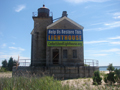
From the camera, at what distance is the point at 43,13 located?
25.4 metres

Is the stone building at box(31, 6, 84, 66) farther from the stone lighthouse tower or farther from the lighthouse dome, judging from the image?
the lighthouse dome

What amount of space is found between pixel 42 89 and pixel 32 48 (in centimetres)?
1840

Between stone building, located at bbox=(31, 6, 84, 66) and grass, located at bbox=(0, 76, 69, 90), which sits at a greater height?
stone building, located at bbox=(31, 6, 84, 66)

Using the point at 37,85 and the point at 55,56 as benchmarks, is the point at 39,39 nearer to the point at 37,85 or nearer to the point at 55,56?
the point at 55,56

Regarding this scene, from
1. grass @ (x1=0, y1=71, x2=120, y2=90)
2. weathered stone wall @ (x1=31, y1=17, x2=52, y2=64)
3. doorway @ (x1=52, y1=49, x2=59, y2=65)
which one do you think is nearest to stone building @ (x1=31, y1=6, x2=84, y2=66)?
doorway @ (x1=52, y1=49, x2=59, y2=65)

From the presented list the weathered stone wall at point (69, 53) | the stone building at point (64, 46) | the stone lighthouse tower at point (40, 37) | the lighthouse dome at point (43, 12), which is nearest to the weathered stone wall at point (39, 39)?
the stone lighthouse tower at point (40, 37)

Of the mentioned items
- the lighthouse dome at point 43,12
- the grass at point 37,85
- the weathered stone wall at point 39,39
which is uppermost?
the lighthouse dome at point 43,12

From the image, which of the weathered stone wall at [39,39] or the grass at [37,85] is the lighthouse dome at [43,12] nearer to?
the weathered stone wall at [39,39]

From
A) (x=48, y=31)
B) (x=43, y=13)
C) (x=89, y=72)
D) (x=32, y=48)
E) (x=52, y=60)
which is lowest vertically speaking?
(x=89, y=72)

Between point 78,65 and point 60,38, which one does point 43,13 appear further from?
point 78,65

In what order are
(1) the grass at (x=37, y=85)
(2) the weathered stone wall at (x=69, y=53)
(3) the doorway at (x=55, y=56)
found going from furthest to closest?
(3) the doorway at (x=55, y=56), (2) the weathered stone wall at (x=69, y=53), (1) the grass at (x=37, y=85)

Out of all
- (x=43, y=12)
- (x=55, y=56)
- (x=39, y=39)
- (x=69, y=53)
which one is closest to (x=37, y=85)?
(x=69, y=53)

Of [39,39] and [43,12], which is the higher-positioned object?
[43,12]

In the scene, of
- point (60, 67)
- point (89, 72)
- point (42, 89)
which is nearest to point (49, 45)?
point (60, 67)
